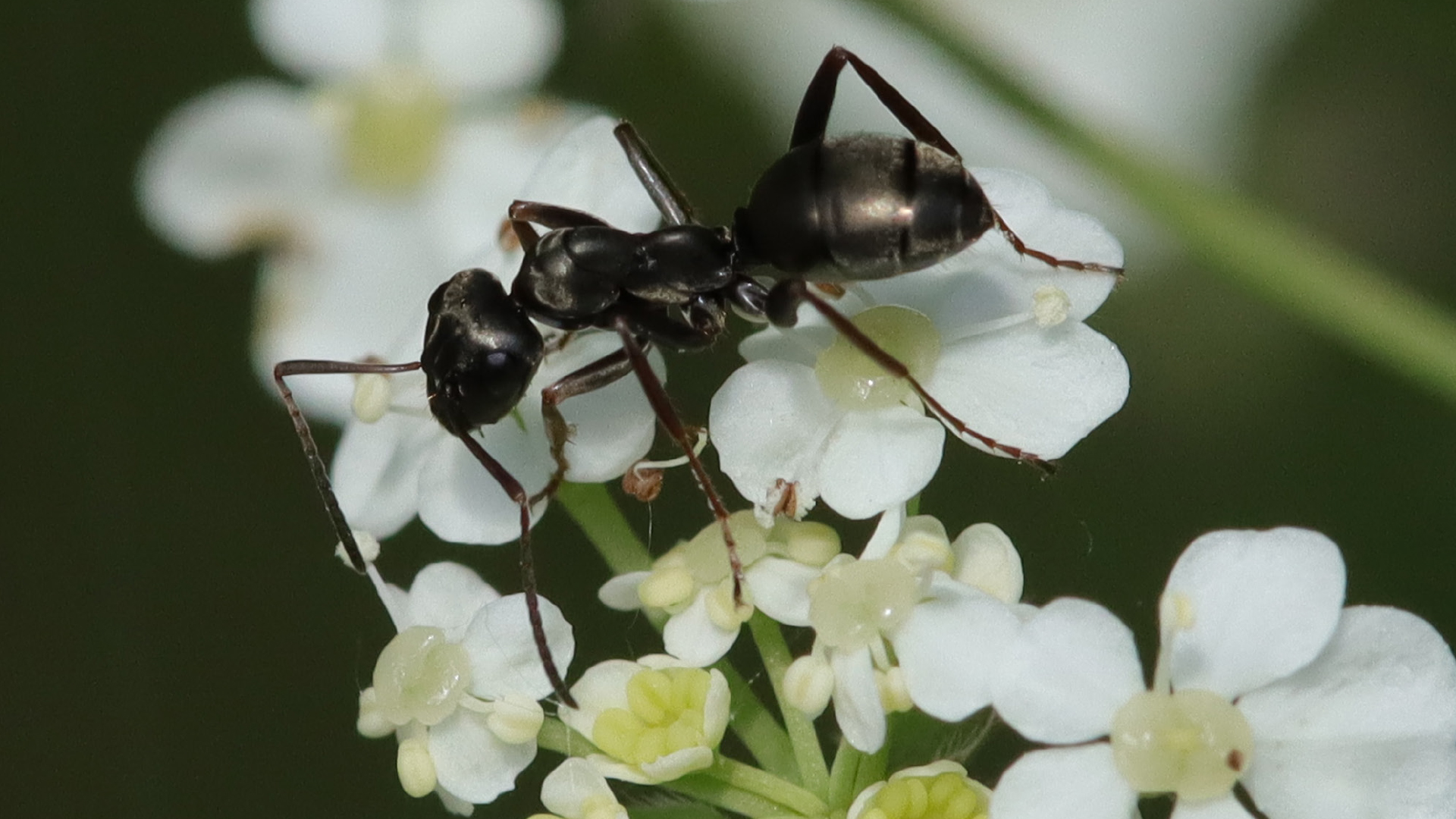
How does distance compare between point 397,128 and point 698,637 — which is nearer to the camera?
point 698,637

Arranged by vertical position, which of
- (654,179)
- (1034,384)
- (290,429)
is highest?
(1034,384)

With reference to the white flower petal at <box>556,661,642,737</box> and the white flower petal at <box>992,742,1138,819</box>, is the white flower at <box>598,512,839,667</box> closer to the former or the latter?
the white flower petal at <box>556,661,642,737</box>

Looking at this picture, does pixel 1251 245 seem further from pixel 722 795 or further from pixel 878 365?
pixel 722 795

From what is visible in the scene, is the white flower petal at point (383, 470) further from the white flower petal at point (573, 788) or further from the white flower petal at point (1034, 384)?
the white flower petal at point (1034, 384)

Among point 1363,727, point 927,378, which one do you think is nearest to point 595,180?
point 927,378

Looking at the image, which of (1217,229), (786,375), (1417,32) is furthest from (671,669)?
(1417,32)

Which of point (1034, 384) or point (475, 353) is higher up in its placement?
point (1034, 384)

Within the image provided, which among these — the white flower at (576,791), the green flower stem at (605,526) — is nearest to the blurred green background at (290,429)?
the green flower stem at (605,526)
